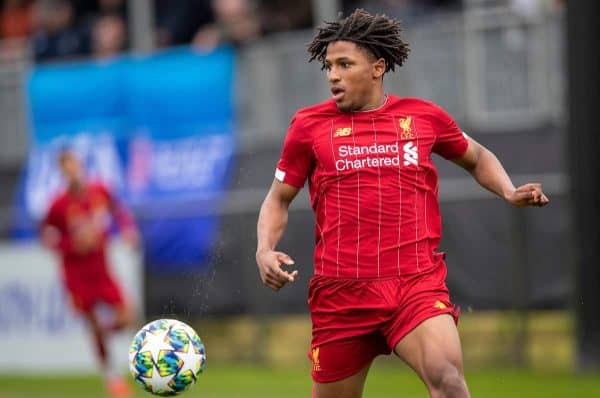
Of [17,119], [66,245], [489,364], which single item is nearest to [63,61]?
[17,119]

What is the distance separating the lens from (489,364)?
16125mm

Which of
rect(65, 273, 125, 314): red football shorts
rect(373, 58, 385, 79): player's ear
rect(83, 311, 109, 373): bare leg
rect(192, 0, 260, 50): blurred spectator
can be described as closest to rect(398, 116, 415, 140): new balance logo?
rect(373, 58, 385, 79): player's ear

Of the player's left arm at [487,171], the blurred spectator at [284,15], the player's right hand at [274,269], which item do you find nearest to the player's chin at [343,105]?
the player's left arm at [487,171]

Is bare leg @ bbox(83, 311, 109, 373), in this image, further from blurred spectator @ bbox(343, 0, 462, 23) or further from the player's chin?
the player's chin

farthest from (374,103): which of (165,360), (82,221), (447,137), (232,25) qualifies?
(232,25)

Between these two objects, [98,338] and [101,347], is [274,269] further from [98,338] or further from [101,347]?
[98,338]

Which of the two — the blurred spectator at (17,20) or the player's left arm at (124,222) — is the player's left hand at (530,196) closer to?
the player's left arm at (124,222)

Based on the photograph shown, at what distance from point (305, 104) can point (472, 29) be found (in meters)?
2.55

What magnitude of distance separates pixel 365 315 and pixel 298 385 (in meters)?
7.66

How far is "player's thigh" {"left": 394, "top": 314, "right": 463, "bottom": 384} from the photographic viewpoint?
7387 mm

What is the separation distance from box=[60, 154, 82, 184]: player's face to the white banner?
2661mm

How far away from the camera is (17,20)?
23.4m

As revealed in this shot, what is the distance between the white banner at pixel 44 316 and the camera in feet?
63.0

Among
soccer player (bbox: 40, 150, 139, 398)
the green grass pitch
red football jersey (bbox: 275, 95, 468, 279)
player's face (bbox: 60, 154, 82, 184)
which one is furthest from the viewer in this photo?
soccer player (bbox: 40, 150, 139, 398)
